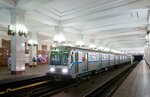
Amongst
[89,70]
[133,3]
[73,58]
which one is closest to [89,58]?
[89,70]

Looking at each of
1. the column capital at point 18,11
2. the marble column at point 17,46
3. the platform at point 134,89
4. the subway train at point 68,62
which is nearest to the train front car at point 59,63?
the subway train at point 68,62

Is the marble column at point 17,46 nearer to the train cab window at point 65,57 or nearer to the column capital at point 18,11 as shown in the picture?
the column capital at point 18,11

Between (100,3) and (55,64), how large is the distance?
5812mm

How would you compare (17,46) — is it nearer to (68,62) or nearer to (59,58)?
(59,58)

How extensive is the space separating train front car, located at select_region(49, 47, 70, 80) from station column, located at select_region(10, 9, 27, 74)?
9.08ft

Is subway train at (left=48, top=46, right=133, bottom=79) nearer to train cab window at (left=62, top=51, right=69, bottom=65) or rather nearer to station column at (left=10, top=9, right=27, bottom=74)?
train cab window at (left=62, top=51, right=69, bottom=65)

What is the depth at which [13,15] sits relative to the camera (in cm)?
1151

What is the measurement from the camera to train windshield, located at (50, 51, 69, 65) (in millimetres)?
10048

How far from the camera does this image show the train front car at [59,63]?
9799 millimetres

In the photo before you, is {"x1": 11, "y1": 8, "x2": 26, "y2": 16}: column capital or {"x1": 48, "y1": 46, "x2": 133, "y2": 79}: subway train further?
{"x1": 11, "y1": 8, "x2": 26, "y2": 16}: column capital

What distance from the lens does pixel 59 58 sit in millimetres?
10414

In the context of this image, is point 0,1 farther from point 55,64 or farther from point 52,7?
point 55,64

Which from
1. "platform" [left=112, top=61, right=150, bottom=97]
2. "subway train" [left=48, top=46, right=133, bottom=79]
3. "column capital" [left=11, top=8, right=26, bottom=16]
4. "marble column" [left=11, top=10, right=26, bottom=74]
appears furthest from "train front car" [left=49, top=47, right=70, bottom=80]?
"column capital" [left=11, top=8, right=26, bottom=16]

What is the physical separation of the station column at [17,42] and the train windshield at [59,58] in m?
2.83
